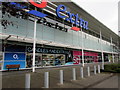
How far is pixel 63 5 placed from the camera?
13.5 meters

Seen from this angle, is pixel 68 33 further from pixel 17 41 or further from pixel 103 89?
pixel 103 89

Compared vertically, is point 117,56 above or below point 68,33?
below

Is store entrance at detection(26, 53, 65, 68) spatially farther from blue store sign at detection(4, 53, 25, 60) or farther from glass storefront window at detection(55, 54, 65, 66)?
blue store sign at detection(4, 53, 25, 60)

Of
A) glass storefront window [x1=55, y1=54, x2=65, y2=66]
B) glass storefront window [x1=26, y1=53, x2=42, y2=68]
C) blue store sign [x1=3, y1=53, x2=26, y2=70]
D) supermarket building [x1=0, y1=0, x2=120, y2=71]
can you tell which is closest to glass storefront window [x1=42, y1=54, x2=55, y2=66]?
supermarket building [x1=0, y1=0, x2=120, y2=71]

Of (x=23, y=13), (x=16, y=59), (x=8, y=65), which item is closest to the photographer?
(x=23, y=13)

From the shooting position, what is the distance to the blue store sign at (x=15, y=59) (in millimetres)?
10680

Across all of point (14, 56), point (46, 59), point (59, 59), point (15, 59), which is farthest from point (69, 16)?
point (15, 59)

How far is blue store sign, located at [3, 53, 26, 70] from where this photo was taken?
35.0ft

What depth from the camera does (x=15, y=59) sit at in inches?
448

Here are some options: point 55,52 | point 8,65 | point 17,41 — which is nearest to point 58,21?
point 55,52

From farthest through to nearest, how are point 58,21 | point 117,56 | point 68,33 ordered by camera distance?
point 117,56 < point 68,33 < point 58,21

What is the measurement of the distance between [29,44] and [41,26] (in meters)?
2.83

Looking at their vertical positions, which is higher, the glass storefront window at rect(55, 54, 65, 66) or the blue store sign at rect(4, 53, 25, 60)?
the blue store sign at rect(4, 53, 25, 60)

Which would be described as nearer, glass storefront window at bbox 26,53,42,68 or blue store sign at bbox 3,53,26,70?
blue store sign at bbox 3,53,26,70
